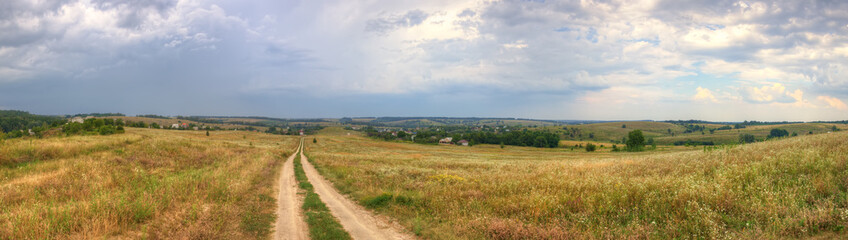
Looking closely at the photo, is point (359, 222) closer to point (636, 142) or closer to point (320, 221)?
point (320, 221)

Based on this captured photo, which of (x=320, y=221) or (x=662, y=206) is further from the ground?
(x=662, y=206)

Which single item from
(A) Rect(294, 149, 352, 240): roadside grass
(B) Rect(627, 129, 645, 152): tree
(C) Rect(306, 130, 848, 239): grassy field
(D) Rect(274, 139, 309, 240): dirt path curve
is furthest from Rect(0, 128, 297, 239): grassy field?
(B) Rect(627, 129, 645, 152): tree

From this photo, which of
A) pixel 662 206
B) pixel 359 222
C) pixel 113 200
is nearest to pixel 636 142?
pixel 662 206

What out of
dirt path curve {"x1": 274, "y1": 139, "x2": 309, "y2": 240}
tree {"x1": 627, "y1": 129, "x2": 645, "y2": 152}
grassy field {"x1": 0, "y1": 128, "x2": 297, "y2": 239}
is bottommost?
tree {"x1": 627, "y1": 129, "x2": 645, "y2": 152}

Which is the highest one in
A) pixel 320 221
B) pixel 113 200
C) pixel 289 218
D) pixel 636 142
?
pixel 113 200

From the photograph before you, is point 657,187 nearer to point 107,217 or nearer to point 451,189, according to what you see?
point 451,189

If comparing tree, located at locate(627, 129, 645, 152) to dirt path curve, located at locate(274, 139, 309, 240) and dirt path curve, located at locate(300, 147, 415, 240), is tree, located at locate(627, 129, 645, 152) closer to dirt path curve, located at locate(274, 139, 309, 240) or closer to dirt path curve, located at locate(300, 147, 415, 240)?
dirt path curve, located at locate(300, 147, 415, 240)

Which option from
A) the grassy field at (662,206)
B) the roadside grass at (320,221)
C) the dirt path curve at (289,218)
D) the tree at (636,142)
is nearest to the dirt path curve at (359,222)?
the roadside grass at (320,221)

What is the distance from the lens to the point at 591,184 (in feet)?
39.3

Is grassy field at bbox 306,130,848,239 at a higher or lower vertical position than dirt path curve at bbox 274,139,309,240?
higher

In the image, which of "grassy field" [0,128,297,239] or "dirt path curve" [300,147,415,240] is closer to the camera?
"grassy field" [0,128,297,239]

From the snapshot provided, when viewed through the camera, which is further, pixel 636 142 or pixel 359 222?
pixel 636 142

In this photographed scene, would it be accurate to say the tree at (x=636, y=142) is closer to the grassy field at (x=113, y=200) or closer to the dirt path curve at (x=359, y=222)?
the dirt path curve at (x=359, y=222)

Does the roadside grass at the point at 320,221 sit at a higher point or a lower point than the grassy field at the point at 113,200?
lower
